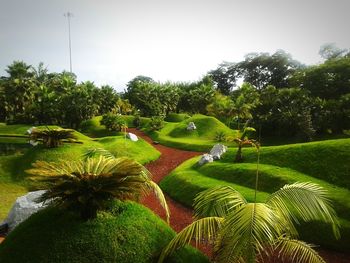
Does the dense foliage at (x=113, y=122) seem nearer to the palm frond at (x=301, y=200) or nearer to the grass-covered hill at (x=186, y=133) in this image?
the grass-covered hill at (x=186, y=133)

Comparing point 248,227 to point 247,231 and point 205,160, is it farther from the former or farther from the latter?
point 205,160

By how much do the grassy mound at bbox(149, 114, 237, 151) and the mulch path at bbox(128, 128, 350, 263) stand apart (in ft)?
5.70

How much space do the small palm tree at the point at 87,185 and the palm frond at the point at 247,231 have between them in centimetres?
235

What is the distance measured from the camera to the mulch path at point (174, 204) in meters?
13.7

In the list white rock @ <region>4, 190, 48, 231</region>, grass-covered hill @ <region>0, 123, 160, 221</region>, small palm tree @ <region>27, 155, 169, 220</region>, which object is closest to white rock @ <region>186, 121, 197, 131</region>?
grass-covered hill @ <region>0, 123, 160, 221</region>

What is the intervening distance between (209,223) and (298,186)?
2.59 m

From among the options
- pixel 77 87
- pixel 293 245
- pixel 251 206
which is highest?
pixel 77 87

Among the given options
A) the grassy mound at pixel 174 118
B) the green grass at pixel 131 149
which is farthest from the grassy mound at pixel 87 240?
the grassy mound at pixel 174 118

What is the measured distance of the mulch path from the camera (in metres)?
13.7

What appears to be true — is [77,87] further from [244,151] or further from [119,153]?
[244,151]

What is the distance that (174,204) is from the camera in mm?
20406

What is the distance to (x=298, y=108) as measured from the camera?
3784 centimetres

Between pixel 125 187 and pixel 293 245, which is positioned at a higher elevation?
pixel 125 187

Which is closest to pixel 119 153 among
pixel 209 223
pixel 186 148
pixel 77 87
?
pixel 186 148
